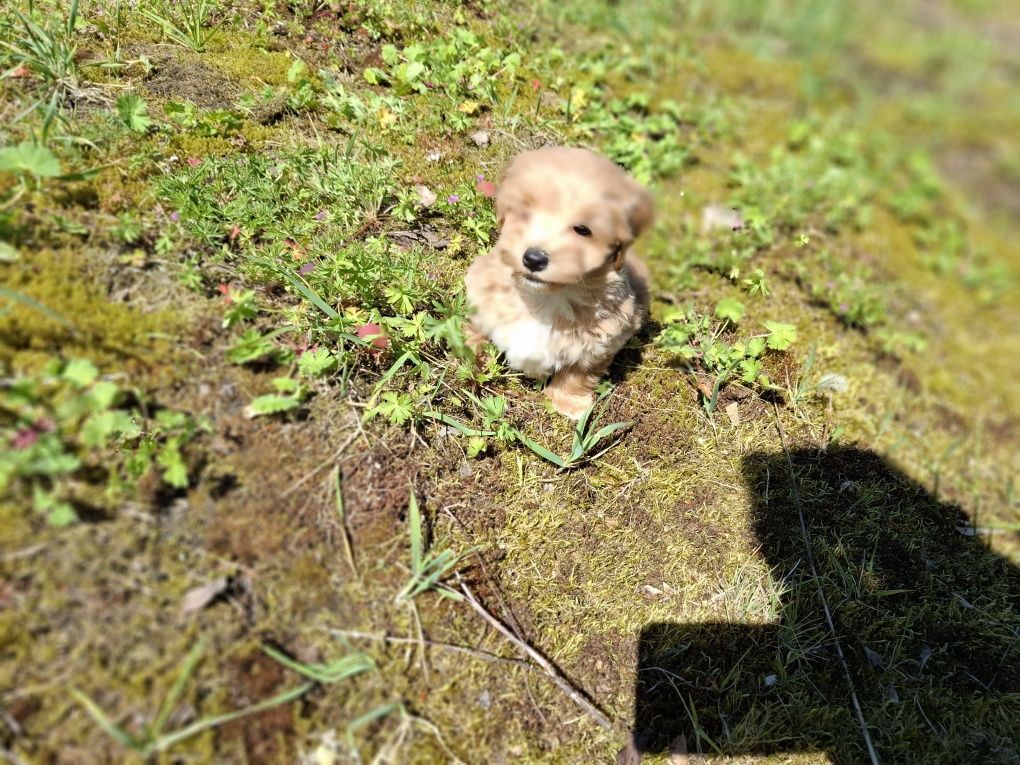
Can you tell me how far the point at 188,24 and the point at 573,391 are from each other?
3151 mm

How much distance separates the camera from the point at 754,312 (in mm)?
4141

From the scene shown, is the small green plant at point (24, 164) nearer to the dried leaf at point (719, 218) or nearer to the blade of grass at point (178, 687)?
the blade of grass at point (178, 687)

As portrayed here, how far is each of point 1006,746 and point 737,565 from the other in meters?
1.40

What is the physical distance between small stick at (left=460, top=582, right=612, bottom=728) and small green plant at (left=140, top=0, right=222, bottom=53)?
3504 mm

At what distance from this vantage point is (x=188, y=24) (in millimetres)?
3492

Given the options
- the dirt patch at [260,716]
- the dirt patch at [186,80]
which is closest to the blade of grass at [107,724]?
the dirt patch at [260,716]

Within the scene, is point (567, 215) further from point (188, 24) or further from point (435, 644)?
point (188, 24)

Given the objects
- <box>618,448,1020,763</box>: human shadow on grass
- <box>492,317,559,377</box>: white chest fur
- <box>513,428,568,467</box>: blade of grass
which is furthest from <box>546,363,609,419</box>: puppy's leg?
<box>618,448,1020,763</box>: human shadow on grass

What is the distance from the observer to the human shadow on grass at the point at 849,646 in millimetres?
2619

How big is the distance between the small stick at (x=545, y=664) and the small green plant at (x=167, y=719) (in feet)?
2.51

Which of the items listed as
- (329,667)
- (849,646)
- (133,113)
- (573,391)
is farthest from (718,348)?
(133,113)

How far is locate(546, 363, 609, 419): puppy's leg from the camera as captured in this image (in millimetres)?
3166

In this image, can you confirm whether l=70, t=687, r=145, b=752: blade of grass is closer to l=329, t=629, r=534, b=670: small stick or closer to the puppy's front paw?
l=329, t=629, r=534, b=670: small stick

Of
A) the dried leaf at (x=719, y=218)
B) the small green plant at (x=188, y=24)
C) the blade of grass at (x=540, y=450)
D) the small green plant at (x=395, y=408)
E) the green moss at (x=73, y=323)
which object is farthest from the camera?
the dried leaf at (x=719, y=218)
